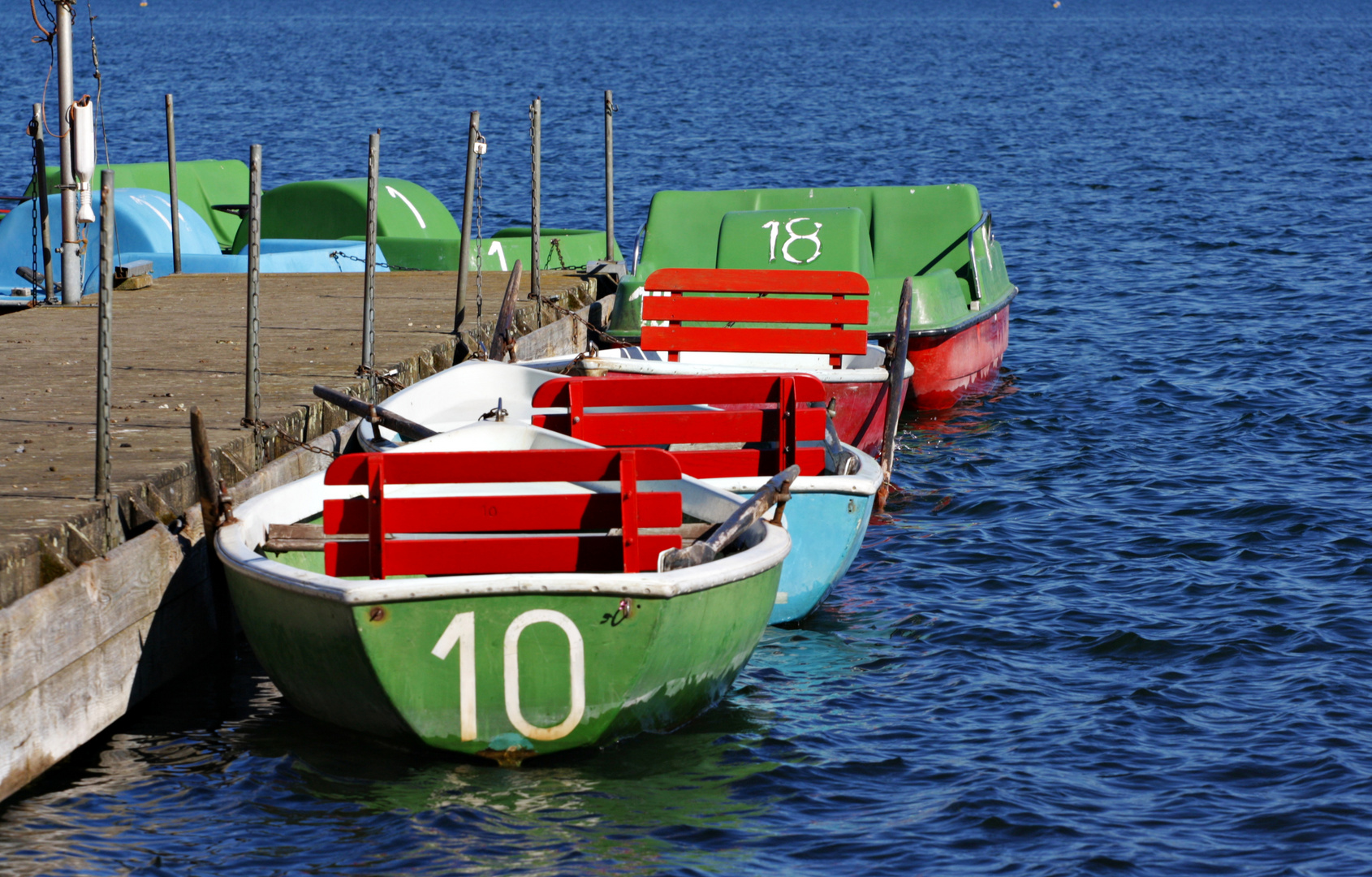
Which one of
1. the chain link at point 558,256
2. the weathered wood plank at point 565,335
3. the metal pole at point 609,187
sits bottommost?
the weathered wood plank at point 565,335

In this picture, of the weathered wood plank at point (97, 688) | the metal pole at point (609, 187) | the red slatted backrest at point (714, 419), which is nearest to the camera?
the weathered wood plank at point (97, 688)

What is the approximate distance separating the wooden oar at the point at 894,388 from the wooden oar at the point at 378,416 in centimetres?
345

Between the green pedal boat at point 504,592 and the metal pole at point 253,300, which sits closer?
the green pedal boat at point 504,592

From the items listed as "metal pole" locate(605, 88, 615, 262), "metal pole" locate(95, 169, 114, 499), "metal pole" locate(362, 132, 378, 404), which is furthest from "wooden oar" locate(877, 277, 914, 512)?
"metal pole" locate(605, 88, 615, 262)

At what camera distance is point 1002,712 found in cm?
814

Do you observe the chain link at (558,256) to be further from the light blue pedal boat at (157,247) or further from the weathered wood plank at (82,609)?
the weathered wood plank at (82,609)

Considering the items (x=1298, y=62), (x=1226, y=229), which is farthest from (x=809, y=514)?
(x=1298, y=62)

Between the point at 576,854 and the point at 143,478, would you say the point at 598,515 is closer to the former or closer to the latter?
the point at 576,854

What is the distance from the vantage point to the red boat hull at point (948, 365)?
14.8m

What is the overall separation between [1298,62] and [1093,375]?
72.2 metres

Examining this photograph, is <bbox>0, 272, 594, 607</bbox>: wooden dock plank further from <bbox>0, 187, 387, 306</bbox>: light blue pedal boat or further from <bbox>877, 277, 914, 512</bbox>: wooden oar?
<bbox>877, 277, 914, 512</bbox>: wooden oar

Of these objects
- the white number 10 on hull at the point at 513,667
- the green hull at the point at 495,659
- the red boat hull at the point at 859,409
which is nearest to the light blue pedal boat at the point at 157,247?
the red boat hull at the point at 859,409

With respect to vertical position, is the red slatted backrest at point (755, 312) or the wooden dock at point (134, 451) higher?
the red slatted backrest at point (755, 312)

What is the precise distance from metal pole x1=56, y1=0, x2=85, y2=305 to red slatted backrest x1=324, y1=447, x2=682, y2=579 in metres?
6.79
